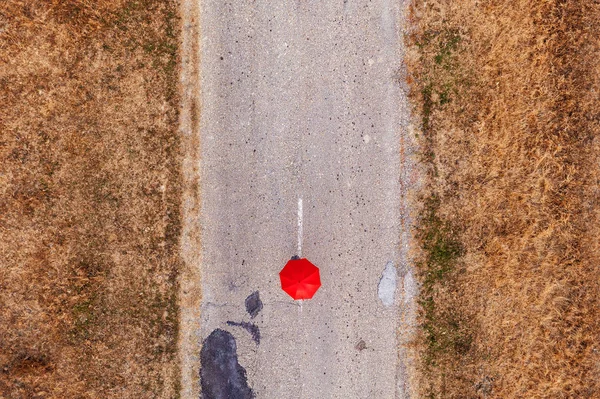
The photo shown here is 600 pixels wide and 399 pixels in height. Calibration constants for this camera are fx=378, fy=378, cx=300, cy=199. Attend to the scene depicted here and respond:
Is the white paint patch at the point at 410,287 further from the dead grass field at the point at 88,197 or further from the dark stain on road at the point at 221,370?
the dead grass field at the point at 88,197

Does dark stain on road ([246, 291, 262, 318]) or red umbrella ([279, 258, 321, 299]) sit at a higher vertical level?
red umbrella ([279, 258, 321, 299])

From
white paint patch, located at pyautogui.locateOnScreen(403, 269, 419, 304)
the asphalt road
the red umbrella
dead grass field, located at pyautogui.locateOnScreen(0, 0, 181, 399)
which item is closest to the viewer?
the red umbrella

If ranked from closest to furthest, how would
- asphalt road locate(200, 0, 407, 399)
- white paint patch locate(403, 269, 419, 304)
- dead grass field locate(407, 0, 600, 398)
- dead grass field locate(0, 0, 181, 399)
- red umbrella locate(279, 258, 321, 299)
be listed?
red umbrella locate(279, 258, 321, 299) → dead grass field locate(407, 0, 600, 398) → dead grass field locate(0, 0, 181, 399) → asphalt road locate(200, 0, 407, 399) → white paint patch locate(403, 269, 419, 304)

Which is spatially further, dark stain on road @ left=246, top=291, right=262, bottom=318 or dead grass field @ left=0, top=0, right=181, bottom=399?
dark stain on road @ left=246, top=291, right=262, bottom=318

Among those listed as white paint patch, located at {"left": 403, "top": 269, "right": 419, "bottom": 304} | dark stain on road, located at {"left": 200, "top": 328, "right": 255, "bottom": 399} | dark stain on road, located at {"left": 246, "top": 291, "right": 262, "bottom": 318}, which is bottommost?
dark stain on road, located at {"left": 200, "top": 328, "right": 255, "bottom": 399}

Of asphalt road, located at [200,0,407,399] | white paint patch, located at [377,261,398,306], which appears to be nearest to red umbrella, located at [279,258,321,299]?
asphalt road, located at [200,0,407,399]

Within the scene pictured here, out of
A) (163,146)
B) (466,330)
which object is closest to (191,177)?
(163,146)

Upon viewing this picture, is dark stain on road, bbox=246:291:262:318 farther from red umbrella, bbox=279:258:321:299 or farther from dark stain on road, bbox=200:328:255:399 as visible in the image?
red umbrella, bbox=279:258:321:299
